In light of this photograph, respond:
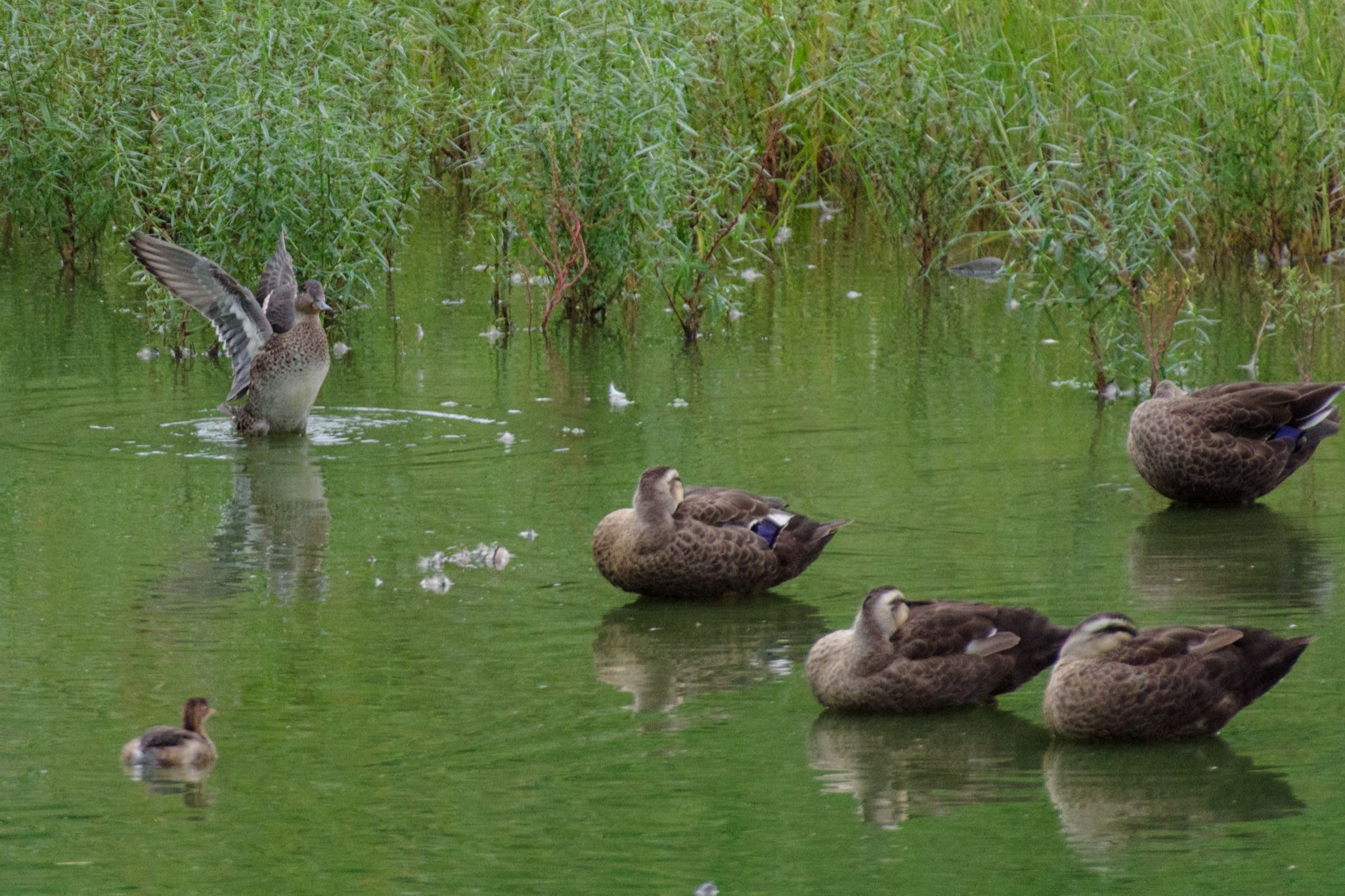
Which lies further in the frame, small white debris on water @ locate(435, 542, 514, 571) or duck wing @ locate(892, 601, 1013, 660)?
small white debris on water @ locate(435, 542, 514, 571)

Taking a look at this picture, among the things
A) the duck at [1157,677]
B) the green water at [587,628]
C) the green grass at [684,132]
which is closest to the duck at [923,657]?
the green water at [587,628]

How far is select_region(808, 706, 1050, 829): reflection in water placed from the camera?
614 centimetres

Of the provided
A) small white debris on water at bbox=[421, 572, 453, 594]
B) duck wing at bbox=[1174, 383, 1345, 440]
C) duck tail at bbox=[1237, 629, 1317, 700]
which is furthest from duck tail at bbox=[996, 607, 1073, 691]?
duck wing at bbox=[1174, 383, 1345, 440]

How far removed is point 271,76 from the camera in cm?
1423

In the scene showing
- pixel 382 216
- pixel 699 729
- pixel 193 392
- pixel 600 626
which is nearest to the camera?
pixel 699 729

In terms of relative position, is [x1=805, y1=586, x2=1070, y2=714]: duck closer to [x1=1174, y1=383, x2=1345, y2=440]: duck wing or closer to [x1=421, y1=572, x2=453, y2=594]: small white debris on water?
[x1=421, y1=572, x2=453, y2=594]: small white debris on water

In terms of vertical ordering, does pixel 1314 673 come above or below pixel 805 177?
below

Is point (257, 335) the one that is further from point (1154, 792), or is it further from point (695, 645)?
point (1154, 792)

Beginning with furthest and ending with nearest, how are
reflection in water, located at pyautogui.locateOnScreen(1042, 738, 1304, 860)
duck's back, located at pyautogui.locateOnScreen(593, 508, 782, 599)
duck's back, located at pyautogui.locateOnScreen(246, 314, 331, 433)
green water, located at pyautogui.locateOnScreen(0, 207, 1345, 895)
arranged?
1. duck's back, located at pyautogui.locateOnScreen(246, 314, 331, 433)
2. duck's back, located at pyautogui.locateOnScreen(593, 508, 782, 599)
3. reflection in water, located at pyautogui.locateOnScreen(1042, 738, 1304, 860)
4. green water, located at pyautogui.locateOnScreen(0, 207, 1345, 895)

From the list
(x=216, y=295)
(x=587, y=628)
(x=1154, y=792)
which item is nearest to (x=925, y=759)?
(x=1154, y=792)

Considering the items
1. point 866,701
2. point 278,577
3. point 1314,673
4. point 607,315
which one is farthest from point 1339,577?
point 607,315

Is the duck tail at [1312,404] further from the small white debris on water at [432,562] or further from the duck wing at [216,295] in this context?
the duck wing at [216,295]

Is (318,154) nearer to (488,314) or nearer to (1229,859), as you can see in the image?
(488,314)

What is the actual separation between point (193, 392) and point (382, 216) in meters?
2.63
